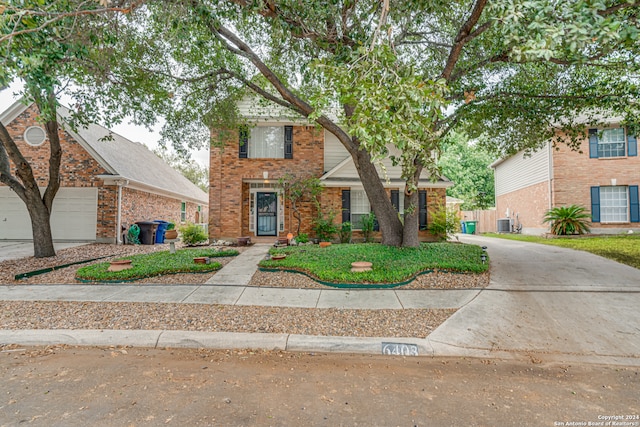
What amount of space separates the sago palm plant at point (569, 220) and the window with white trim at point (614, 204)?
47.3 inches

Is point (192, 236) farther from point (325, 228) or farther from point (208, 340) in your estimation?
point (208, 340)

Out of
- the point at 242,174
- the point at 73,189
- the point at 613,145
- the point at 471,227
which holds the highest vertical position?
the point at 613,145

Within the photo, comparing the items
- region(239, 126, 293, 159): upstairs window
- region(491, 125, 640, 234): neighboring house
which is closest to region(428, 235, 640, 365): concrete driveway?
region(239, 126, 293, 159): upstairs window

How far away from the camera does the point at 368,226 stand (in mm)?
12430

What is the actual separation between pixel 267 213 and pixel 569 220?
43.4 ft

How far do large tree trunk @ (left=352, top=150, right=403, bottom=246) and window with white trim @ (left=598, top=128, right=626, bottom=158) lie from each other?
12516 mm

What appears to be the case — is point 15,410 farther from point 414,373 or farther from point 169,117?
point 169,117

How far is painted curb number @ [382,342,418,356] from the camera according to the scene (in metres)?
3.73

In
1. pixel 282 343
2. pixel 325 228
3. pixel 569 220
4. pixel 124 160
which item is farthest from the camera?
pixel 124 160

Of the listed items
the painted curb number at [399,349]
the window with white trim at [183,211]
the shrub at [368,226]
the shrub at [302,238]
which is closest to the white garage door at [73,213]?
the window with white trim at [183,211]

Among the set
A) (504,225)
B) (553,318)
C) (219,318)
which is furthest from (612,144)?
(219,318)

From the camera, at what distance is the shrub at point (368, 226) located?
40.8 feet

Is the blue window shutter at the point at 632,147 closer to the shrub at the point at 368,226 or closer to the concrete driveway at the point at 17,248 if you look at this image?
the shrub at the point at 368,226

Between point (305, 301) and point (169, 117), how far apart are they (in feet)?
25.1
